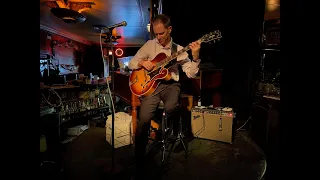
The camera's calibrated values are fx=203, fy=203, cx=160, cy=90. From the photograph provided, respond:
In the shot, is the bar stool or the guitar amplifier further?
the guitar amplifier

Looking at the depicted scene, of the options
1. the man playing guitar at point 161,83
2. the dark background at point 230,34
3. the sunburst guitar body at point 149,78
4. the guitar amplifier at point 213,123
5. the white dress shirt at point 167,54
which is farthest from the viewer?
the dark background at point 230,34

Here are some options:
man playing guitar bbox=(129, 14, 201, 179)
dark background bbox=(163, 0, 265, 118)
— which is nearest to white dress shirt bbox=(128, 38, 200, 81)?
man playing guitar bbox=(129, 14, 201, 179)

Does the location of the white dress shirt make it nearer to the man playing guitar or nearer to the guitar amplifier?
the man playing guitar

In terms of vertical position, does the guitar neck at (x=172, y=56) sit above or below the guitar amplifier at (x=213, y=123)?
above

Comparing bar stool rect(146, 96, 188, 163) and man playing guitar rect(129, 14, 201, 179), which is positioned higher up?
man playing guitar rect(129, 14, 201, 179)

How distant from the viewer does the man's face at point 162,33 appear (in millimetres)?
2564

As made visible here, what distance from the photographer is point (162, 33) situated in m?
2.60

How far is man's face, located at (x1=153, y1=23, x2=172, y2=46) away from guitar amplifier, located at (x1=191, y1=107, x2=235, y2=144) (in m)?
1.36

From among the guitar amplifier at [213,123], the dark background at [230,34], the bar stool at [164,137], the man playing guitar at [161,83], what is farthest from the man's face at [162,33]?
the dark background at [230,34]

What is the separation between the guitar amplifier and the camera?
325 cm

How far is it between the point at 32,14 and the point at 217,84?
3.81 m

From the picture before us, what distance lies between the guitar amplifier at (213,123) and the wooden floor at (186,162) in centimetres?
12

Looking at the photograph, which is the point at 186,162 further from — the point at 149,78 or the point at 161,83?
the point at 149,78

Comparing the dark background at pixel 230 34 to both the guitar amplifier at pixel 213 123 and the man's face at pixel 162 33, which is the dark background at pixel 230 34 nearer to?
the guitar amplifier at pixel 213 123
